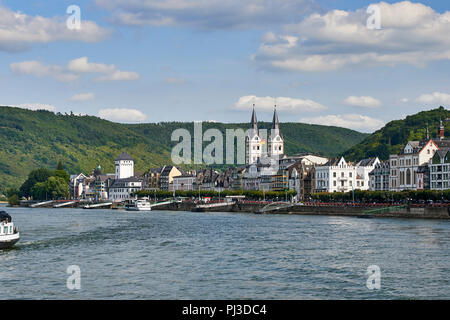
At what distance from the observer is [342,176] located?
18312cm

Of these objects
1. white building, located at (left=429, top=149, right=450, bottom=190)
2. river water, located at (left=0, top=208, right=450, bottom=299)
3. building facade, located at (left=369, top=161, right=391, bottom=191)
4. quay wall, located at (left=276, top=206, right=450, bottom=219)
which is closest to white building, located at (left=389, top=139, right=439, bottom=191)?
white building, located at (left=429, top=149, right=450, bottom=190)

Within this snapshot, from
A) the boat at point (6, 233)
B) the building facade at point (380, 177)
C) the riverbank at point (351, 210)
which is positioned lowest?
the riverbank at point (351, 210)

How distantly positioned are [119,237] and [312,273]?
1366 inches

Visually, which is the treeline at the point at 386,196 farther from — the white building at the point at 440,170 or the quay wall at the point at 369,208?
the white building at the point at 440,170

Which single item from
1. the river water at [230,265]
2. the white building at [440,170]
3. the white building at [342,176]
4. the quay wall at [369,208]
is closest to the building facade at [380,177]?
the white building at [342,176]

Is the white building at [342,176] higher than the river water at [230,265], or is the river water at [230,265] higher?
the white building at [342,176]

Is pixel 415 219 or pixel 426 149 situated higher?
pixel 426 149

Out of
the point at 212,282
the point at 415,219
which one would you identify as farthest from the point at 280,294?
the point at 415,219

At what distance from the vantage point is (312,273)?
150 ft

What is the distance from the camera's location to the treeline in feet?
400

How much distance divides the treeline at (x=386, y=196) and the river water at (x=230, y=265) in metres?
47.9

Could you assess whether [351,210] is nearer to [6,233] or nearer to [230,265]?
[6,233]

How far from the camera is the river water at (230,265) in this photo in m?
38.9
